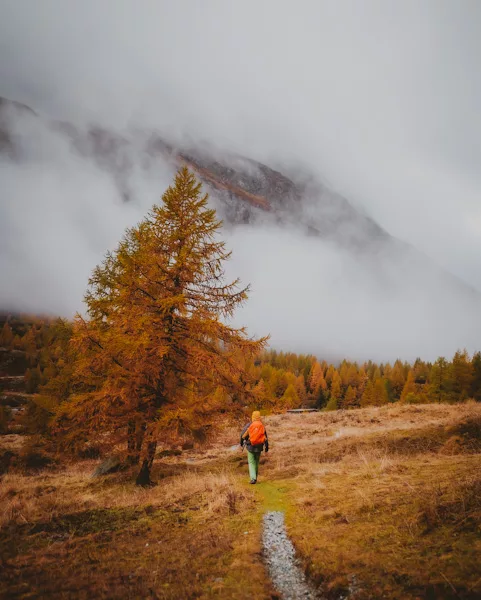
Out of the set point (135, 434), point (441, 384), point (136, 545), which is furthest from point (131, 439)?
point (441, 384)

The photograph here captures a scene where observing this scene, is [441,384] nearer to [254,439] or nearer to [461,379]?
[461,379]

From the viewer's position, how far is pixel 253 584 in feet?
15.3

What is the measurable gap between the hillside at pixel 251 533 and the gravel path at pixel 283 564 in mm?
191

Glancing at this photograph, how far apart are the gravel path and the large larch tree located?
4.75 m

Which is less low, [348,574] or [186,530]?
[348,574]

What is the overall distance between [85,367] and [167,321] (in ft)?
11.9

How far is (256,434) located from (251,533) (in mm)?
4559

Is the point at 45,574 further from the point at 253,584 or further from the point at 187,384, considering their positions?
the point at 187,384

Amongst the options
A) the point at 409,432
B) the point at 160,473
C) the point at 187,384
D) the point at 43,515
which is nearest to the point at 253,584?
the point at 43,515

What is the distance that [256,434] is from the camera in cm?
1112

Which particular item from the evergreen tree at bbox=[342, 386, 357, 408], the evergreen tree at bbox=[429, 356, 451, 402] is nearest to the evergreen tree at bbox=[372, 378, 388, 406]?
the evergreen tree at bbox=[342, 386, 357, 408]

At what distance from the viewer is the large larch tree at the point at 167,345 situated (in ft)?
35.8

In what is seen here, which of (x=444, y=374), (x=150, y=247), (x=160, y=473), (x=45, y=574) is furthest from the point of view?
(x=444, y=374)

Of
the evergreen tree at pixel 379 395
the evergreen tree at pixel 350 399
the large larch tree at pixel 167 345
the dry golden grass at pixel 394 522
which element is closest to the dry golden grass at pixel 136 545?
the dry golden grass at pixel 394 522
